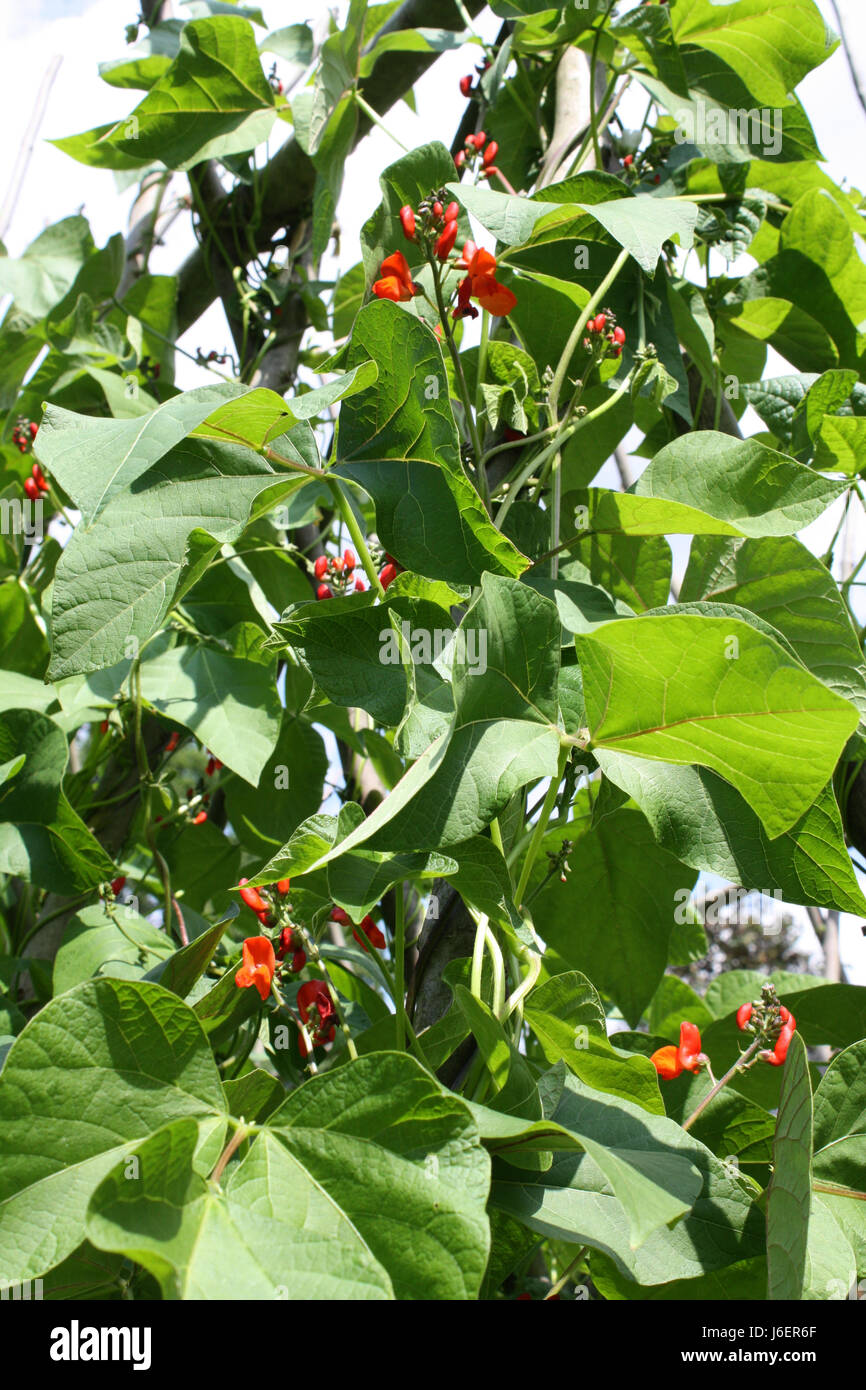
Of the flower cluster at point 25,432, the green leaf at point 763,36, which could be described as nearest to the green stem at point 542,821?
the green leaf at point 763,36

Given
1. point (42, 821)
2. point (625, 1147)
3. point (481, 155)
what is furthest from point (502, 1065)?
point (481, 155)

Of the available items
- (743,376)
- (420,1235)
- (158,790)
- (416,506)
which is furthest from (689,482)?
(158,790)

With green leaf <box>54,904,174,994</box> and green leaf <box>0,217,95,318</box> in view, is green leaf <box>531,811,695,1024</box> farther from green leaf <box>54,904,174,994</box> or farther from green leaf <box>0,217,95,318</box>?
green leaf <box>0,217,95,318</box>

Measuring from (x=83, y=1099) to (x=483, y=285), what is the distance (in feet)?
2.22

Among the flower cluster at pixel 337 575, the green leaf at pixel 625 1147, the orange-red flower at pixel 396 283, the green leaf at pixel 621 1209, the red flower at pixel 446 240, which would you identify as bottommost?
the green leaf at pixel 621 1209

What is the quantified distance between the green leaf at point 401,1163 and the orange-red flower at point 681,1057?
0.29 metres

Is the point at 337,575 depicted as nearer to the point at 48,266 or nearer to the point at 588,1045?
the point at 588,1045

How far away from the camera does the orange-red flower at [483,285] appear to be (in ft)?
2.72

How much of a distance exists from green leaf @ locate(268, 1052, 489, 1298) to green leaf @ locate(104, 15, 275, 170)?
3.83ft

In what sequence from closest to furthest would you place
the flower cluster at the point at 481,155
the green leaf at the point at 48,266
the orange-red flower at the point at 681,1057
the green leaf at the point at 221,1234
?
the green leaf at the point at 221,1234 → the orange-red flower at the point at 681,1057 → the flower cluster at the point at 481,155 → the green leaf at the point at 48,266

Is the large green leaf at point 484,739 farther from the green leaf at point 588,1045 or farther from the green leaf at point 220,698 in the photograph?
the green leaf at point 220,698

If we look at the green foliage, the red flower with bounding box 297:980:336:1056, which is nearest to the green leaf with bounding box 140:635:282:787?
the green foliage

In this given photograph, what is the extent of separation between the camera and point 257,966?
27.7 inches

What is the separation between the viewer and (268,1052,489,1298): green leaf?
19.3 inches
